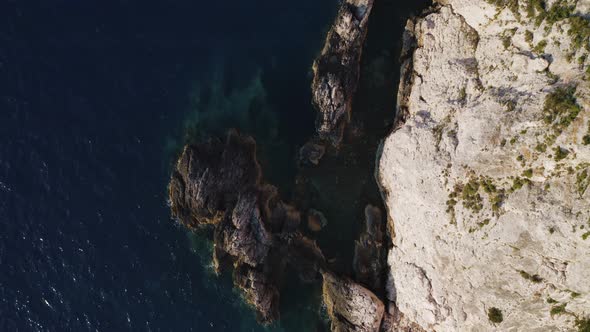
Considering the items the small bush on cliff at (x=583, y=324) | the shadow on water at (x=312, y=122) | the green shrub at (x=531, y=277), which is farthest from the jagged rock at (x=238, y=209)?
the small bush on cliff at (x=583, y=324)

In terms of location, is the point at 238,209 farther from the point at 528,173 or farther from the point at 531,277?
the point at 531,277

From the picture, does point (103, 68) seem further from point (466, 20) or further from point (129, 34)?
point (466, 20)

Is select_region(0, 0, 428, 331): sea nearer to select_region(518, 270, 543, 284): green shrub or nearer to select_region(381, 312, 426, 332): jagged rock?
select_region(381, 312, 426, 332): jagged rock

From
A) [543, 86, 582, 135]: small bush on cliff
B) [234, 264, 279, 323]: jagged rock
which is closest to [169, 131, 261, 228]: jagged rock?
[234, 264, 279, 323]: jagged rock

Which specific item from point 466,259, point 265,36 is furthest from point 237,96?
point 466,259

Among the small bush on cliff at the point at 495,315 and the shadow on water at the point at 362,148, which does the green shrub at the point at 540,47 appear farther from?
the small bush on cliff at the point at 495,315

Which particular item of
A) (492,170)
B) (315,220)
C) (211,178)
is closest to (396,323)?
(315,220)
